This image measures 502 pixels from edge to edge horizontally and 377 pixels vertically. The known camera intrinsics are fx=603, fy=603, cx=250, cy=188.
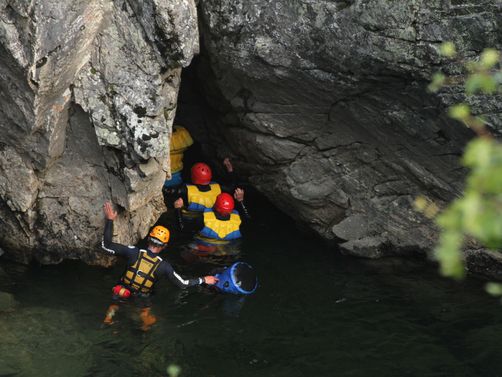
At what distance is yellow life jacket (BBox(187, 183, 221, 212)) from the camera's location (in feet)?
48.7

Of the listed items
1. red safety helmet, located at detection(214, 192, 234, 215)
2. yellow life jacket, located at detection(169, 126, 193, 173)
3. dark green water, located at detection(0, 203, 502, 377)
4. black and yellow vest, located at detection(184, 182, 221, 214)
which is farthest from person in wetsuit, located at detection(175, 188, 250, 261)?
yellow life jacket, located at detection(169, 126, 193, 173)

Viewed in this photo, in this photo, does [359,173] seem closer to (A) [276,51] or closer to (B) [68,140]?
(A) [276,51]

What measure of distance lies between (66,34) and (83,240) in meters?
4.42

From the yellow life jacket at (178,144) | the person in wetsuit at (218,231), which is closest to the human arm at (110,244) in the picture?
the person in wetsuit at (218,231)

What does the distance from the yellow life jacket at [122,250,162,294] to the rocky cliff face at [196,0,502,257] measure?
3995 millimetres

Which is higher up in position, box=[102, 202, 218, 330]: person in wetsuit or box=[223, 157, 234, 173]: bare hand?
box=[223, 157, 234, 173]: bare hand

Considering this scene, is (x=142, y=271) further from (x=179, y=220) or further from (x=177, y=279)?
(x=179, y=220)

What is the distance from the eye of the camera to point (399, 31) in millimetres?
10977

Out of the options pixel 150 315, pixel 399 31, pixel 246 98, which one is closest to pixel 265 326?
pixel 150 315

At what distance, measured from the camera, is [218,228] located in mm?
14195

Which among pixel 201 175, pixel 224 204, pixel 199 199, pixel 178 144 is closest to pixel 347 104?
pixel 224 204

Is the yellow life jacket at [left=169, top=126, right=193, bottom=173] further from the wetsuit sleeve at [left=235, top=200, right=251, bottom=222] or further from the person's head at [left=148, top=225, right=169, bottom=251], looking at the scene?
the person's head at [left=148, top=225, right=169, bottom=251]

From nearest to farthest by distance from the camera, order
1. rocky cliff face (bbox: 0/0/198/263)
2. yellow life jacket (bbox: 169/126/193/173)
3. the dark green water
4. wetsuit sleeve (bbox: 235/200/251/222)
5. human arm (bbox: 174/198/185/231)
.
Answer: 1. rocky cliff face (bbox: 0/0/198/263)
2. the dark green water
3. human arm (bbox: 174/198/185/231)
4. wetsuit sleeve (bbox: 235/200/251/222)
5. yellow life jacket (bbox: 169/126/193/173)

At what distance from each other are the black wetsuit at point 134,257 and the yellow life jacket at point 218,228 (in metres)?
2.58
